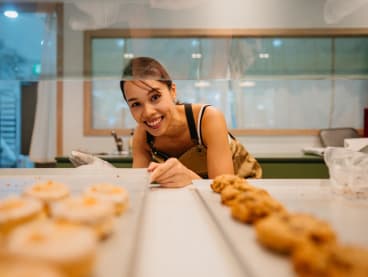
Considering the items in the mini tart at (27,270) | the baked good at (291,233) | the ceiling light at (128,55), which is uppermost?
the ceiling light at (128,55)

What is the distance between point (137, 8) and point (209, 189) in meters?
0.53

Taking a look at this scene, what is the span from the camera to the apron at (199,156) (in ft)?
5.25

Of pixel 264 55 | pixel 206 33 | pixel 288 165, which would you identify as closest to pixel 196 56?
pixel 206 33

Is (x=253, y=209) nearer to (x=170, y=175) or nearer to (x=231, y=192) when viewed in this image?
(x=231, y=192)

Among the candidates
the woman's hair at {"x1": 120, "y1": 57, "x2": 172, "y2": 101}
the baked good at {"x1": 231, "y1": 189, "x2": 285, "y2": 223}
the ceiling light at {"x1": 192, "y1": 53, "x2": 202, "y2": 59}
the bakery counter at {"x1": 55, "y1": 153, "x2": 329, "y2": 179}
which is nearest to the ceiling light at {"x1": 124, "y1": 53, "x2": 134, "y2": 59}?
the woman's hair at {"x1": 120, "y1": 57, "x2": 172, "y2": 101}

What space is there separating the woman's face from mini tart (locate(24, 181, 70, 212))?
584 mm

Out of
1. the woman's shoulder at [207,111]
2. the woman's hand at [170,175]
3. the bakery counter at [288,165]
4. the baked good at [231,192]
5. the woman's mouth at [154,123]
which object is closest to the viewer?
the baked good at [231,192]

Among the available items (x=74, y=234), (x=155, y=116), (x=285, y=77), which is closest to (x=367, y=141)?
(x=285, y=77)

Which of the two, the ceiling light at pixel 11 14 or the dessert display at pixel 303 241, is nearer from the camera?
the dessert display at pixel 303 241

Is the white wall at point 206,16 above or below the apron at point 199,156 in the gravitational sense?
above

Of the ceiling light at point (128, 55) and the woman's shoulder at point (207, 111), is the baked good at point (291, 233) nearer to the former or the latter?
the ceiling light at point (128, 55)

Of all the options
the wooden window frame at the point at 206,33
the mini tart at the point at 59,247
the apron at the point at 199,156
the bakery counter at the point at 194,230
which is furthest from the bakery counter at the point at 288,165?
the mini tart at the point at 59,247

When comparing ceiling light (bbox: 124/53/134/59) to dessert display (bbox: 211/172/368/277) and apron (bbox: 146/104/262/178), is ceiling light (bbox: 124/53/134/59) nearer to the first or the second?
dessert display (bbox: 211/172/368/277)

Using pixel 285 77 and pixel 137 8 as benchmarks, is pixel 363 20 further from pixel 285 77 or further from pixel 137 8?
pixel 137 8
